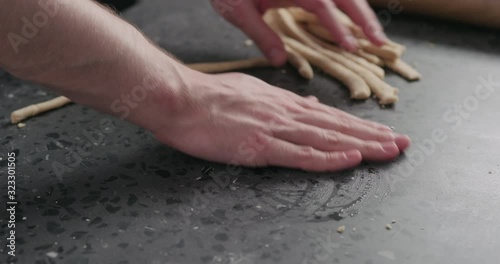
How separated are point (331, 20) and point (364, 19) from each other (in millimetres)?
66

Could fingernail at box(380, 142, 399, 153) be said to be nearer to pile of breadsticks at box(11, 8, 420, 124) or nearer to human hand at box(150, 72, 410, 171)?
human hand at box(150, 72, 410, 171)

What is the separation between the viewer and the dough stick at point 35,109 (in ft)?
3.42

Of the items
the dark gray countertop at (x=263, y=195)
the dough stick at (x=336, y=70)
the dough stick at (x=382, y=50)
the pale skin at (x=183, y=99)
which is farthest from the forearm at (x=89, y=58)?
the dough stick at (x=382, y=50)

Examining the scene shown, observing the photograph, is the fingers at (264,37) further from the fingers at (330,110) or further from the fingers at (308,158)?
the fingers at (308,158)

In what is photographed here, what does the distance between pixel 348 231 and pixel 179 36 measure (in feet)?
2.23

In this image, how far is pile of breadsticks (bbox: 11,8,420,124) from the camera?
3.58 ft

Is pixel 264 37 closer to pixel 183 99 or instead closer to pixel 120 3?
pixel 183 99

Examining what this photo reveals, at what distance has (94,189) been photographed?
0.89 metres

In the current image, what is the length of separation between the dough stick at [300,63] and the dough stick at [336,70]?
0.01m

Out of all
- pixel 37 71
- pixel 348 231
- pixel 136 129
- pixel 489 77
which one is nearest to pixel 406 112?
pixel 489 77

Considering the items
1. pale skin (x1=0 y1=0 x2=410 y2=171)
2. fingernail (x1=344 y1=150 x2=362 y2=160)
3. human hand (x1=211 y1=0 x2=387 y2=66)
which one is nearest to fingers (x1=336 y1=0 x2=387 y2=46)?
human hand (x1=211 y1=0 x2=387 y2=66)

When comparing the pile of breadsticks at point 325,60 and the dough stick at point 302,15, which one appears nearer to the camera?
the pile of breadsticks at point 325,60

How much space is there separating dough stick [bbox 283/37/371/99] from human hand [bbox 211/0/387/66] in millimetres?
49

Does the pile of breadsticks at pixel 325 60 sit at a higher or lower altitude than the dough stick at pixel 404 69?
higher
